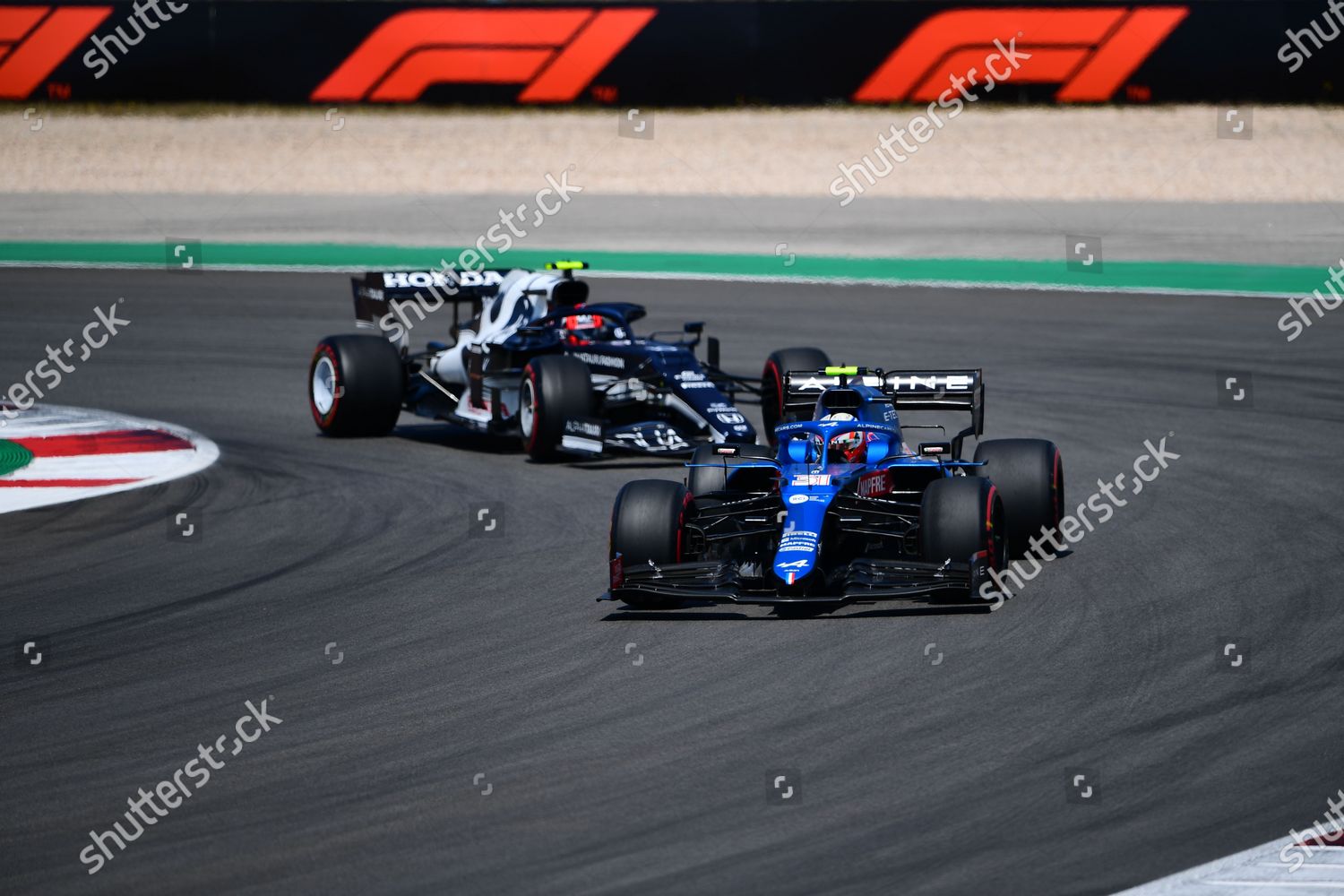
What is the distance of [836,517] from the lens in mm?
9594

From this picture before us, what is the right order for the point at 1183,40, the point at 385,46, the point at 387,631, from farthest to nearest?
the point at 385,46, the point at 1183,40, the point at 387,631

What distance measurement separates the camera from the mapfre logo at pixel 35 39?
100.0 feet

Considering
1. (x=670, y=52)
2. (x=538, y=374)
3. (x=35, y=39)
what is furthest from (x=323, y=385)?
(x=35, y=39)

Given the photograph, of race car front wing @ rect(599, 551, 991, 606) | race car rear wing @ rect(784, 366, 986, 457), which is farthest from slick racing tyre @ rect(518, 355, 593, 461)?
A: race car front wing @ rect(599, 551, 991, 606)

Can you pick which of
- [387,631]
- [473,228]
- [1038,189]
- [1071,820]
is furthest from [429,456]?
[1038,189]

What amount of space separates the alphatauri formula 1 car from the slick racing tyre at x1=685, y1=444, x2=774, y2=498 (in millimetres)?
2258

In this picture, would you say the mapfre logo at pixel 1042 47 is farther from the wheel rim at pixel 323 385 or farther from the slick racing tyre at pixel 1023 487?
the slick racing tyre at pixel 1023 487

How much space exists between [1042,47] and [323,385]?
1721 cm

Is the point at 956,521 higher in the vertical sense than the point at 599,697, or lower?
higher

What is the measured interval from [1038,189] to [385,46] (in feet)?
35.1

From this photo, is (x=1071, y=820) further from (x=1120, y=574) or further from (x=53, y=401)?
(x=53, y=401)

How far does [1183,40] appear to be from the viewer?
2872 centimetres

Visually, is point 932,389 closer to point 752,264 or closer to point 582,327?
point 582,327

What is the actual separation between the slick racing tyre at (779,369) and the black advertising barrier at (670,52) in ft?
52.3
